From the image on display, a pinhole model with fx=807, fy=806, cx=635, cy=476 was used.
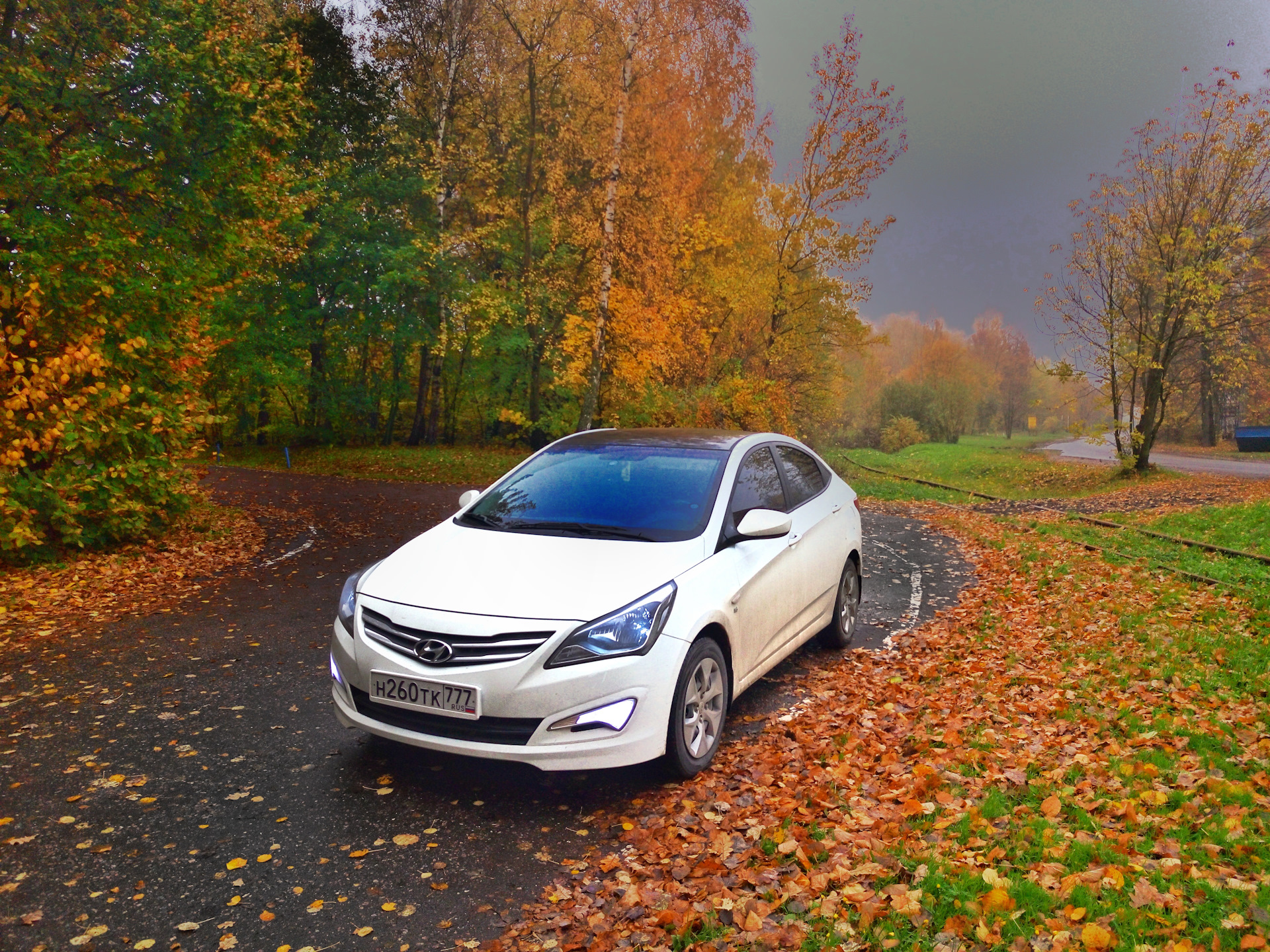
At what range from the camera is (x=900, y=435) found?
53344 millimetres

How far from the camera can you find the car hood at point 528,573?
408 centimetres

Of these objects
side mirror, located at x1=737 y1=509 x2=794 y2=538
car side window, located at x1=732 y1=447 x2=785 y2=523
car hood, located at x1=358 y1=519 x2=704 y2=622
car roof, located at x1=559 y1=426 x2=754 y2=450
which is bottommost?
car hood, located at x1=358 y1=519 x2=704 y2=622

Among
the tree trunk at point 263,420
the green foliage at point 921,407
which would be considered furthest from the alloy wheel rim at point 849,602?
the green foliage at point 921,407

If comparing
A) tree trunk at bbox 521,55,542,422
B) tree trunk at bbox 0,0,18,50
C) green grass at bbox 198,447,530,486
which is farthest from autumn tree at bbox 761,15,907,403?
tree trunk at bbox 0,0,18,50

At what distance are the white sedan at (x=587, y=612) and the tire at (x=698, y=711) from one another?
0.4 inches

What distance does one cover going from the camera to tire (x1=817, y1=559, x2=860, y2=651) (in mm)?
6789

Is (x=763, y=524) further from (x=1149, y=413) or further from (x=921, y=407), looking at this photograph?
(x=921, y=407)

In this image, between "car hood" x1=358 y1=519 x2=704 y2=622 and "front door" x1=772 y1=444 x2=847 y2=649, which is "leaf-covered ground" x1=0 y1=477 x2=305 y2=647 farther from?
"front door" x1=772 y1=444 x2=847 y2=649

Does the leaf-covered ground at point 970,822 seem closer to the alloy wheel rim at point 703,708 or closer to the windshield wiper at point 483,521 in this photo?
the alloy wheel rim at point 703,708

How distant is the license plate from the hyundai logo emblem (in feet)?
0.33

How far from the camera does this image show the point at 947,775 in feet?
14.4

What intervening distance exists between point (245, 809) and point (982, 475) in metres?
29.3

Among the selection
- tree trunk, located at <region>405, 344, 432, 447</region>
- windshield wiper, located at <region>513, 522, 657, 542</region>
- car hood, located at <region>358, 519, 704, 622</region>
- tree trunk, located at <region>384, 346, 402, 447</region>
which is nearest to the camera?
car hood, located at <region>358, 519, 704, 622</region>

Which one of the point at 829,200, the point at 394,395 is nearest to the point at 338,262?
the point at 394,395
